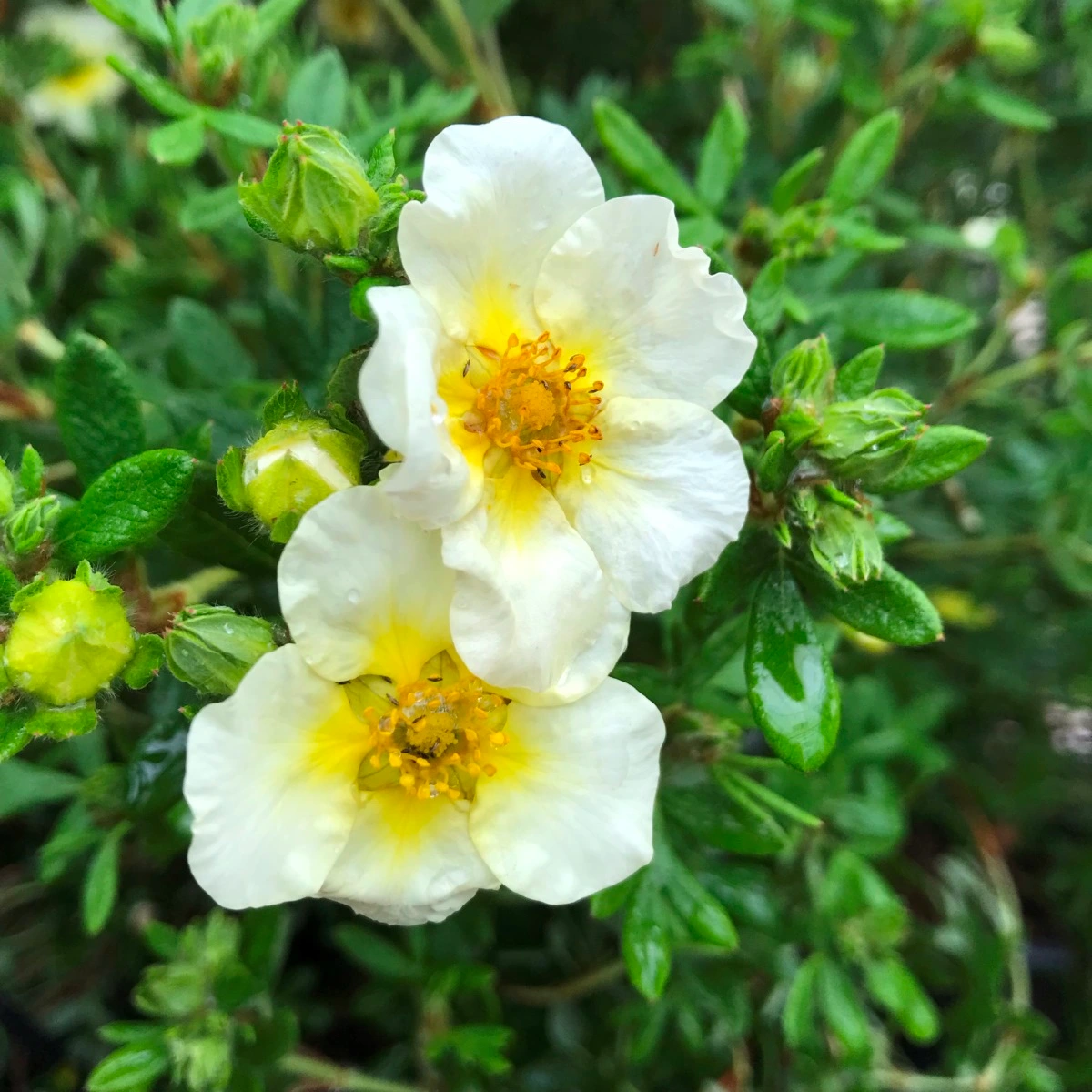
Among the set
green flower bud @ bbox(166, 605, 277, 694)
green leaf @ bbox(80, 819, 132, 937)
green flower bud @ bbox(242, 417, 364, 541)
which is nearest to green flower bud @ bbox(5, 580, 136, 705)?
green flower bud @ bbox(166, 605, 277, 694)

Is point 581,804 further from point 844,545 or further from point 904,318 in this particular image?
point 904,318

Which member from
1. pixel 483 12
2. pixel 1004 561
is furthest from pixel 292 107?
pixel 1004 561

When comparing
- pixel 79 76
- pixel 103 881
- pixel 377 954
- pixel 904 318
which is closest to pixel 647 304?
pixel 904 318

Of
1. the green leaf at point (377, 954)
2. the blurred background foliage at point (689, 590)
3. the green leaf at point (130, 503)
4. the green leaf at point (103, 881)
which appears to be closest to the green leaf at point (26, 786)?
the blurred background foliage at point (689, 590)

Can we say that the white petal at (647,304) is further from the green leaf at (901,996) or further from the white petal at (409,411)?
the green leaf at (901,996)

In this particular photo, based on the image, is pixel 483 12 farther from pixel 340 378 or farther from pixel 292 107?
pixel 340 378
